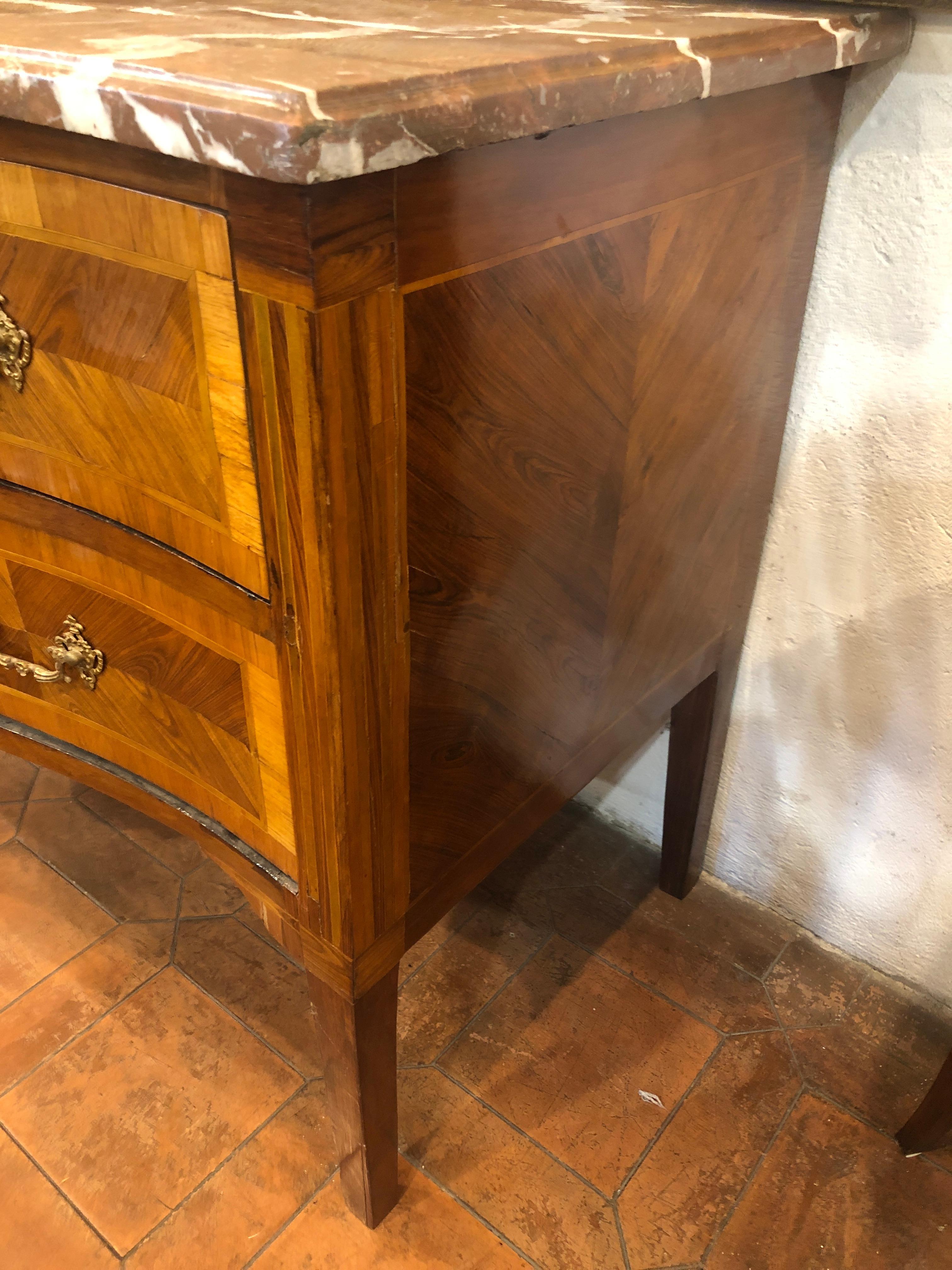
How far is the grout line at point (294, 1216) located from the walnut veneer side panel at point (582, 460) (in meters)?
0.38

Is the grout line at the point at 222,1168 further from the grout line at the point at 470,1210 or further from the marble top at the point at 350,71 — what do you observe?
the marble top at the point at 350,71

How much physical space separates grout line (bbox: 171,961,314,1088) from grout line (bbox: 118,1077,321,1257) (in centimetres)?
2

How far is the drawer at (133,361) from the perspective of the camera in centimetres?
53

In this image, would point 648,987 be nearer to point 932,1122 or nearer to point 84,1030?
point 932,1122

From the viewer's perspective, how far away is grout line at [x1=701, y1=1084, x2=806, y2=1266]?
932 mm

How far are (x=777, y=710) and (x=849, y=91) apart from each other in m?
0.62

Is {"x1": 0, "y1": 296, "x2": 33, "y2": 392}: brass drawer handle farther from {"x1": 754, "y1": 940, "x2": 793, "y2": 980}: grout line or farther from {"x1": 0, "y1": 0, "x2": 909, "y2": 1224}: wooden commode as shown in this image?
{"x1": 754, "y1": 940, "x2": 793, "y2": 980}: grout line

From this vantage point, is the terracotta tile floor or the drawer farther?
the terracotta tile floor

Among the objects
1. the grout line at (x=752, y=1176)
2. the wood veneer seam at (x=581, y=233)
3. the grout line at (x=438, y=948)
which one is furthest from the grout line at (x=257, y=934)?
the wood veneer seam at (x=581, y=233)

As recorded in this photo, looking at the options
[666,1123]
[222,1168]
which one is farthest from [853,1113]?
[222,1168]

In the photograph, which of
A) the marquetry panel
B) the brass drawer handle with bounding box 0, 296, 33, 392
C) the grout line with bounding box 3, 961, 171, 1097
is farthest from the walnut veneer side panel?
the grout line with bounding box 3, 961, 171, 1097

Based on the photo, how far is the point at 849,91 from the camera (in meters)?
0.82

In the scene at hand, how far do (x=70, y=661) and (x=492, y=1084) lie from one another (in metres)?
0.64

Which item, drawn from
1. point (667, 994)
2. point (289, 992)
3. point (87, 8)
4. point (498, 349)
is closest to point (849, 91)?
point (498, 349)
